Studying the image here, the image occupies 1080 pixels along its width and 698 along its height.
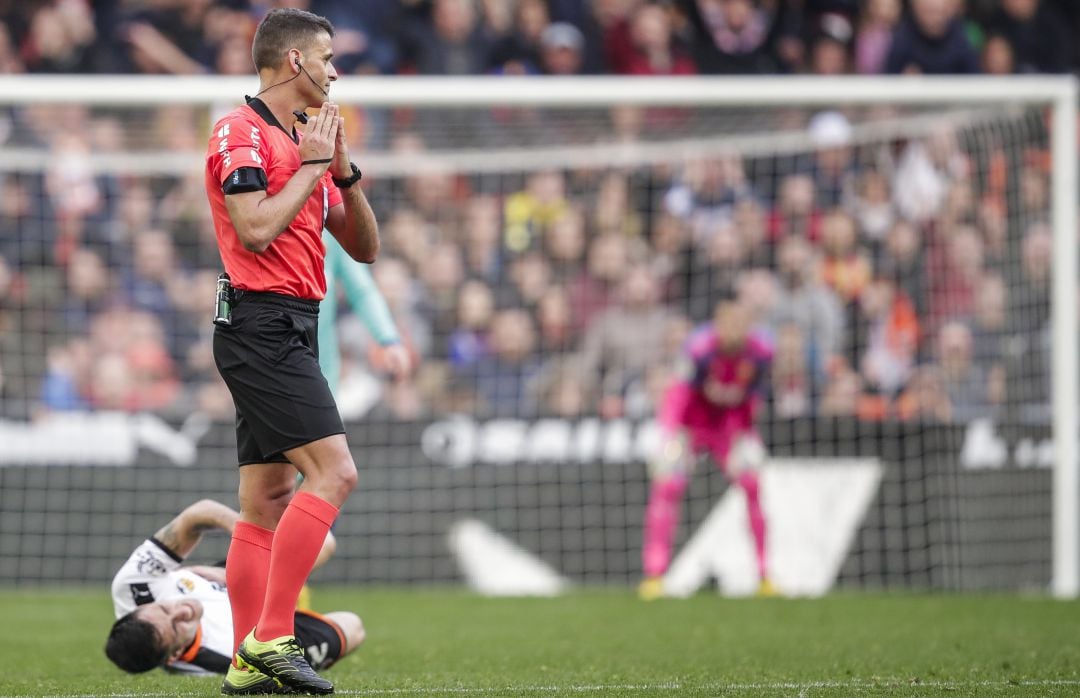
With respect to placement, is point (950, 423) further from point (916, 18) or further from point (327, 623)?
point (327, 623)

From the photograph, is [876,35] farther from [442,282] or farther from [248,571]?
[248,571]

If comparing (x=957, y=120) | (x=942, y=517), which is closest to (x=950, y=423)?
(x=942, y=517)

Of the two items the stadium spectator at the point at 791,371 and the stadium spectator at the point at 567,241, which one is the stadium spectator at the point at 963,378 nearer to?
the stadium spectator at the point at 791,371

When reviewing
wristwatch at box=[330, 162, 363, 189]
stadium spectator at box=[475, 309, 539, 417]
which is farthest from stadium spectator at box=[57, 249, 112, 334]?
wristwatch at box=[330, 162, 363, 189]

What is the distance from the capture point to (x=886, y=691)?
4980 mm

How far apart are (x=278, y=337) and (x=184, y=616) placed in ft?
4.61

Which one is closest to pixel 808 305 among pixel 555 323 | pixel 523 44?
pixel 555 323

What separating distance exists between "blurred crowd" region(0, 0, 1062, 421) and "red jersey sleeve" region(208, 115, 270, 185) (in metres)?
6.55

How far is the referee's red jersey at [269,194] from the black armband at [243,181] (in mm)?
25

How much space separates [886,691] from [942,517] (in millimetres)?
6138

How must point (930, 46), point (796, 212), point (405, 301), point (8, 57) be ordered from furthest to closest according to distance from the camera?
point (930, 46) < point (8, 57) < point (796, 212) < point (405, 301)

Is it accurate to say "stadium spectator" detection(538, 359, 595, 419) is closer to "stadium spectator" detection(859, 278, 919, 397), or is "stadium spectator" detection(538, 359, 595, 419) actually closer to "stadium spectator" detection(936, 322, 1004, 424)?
"stadium spectator" detection(859, 278, 919, 397)

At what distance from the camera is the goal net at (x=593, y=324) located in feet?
35.6

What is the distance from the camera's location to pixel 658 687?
513 centimetres
